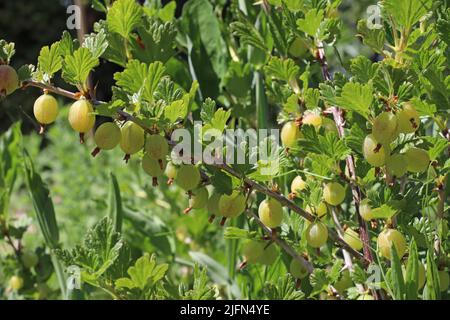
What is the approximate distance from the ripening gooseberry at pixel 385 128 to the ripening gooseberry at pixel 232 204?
0.13 metres

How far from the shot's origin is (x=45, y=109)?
0.55m

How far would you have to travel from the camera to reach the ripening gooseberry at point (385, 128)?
509 mm

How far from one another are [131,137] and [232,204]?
0.10 m

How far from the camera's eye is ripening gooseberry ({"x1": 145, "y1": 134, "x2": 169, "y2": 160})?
527 millimetres

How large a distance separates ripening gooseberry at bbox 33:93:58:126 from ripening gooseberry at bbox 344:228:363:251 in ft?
0.98

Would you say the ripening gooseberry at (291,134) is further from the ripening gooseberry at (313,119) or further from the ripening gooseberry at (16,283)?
the ripening gooseberry at (16,283)

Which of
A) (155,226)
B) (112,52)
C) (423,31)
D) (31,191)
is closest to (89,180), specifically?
(155,226)

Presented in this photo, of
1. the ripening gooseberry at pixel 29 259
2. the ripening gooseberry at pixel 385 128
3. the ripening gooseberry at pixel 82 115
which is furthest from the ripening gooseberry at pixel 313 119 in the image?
the ripening gooseberry at pixel 29 259

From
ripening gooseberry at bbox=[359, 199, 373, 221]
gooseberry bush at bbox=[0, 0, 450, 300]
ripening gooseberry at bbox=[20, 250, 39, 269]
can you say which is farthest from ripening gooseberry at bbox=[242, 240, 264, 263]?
ripening gooseberry at bbox=[20, 250, 39, 269]

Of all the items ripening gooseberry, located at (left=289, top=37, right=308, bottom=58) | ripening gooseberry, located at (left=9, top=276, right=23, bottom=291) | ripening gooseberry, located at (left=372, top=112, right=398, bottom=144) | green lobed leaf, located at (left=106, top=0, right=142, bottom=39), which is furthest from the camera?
ripening gooseberry, located at (left=9, top=276, right=23, bottom=291)

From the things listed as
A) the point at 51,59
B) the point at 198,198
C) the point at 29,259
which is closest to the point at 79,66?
the point at 51,59

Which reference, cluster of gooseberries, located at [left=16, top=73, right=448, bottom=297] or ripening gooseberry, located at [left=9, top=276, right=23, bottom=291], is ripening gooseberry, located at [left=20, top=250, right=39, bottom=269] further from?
cluster of gooseberries, located at [left=16, top=73, right=448, bottom=297]

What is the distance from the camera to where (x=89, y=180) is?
1.97 metres
